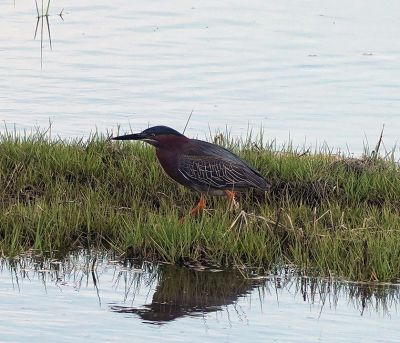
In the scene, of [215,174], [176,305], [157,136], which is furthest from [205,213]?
[176,305]

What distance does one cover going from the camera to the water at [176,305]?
20.7 ft

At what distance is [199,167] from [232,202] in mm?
318

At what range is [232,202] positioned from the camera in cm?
855

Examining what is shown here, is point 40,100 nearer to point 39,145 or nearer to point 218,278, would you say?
point 39,145

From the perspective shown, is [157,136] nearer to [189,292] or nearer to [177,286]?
[177,286]

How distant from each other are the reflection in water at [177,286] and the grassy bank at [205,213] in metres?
0.13

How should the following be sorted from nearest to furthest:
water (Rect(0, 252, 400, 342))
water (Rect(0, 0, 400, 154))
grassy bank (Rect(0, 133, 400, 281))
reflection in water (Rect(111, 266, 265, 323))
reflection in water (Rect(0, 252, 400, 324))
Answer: water (Rect(0, 252, 400, 342))
reflection in water (Rect(111, 266, 265, 323))
reflection in water (Rect(0, 252, 400, 324))
grassy bank (Rect(0, 133, 400, 281))
water (Rect(0, 0, 400, 154))

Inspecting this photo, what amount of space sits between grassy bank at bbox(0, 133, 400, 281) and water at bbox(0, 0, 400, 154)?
1.71 m

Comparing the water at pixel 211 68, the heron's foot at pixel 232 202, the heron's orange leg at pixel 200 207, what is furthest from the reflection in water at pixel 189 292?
the water at pixel 211 68

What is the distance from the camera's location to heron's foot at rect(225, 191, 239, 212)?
8484 mm

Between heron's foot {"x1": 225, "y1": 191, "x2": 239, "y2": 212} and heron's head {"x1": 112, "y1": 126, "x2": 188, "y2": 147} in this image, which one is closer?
heron's foot {"x1": 225, "y1": 191, "x2": 239, "y2": 212}

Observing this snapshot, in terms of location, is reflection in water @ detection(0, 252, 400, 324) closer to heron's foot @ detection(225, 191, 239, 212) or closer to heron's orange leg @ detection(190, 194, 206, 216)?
heron's orange leg @ detection(190, 194, 206, 216)

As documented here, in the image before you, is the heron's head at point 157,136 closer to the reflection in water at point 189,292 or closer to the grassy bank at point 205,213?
the grassy bank at point 205,213

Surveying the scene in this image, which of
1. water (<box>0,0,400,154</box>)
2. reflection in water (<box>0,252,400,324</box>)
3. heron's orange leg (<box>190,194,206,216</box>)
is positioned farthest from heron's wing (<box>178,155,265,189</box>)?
water (<box>0,0,400,154</box>)
